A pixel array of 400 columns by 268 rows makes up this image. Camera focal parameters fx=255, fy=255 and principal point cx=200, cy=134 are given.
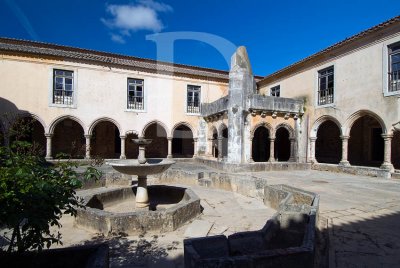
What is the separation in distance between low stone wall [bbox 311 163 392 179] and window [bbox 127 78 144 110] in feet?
40.4

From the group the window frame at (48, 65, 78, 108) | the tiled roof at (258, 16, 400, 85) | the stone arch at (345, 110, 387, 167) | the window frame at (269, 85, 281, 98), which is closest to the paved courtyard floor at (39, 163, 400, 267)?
the tiled roof at (258, 16, 400, 85)

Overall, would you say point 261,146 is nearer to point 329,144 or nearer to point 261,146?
point 261,146

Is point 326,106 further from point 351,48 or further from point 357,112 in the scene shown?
point 351,48

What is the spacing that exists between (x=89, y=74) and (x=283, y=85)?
44.9 feet

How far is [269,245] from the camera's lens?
381 cm

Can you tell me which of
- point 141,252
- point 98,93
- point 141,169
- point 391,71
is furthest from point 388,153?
point 98,93

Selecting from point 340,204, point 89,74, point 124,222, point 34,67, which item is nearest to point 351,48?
point 340,204

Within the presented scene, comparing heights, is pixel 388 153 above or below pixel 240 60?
below

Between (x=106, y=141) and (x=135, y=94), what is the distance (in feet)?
14.9

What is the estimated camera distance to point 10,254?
2328mm

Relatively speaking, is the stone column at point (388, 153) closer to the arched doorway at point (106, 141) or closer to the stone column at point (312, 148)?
the stone column at point (312, 148)

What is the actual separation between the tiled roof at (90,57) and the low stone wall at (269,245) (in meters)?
15.1

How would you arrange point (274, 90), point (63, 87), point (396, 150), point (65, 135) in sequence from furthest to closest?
1. point (274, 90)
2. point (65, 135)
3. point (63, 87)
4. point (396, 150)

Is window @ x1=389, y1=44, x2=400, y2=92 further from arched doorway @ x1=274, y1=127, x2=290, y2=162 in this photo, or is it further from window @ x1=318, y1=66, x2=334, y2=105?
arched doorway @ x1=274, y1=127, x2=290, y2=162
